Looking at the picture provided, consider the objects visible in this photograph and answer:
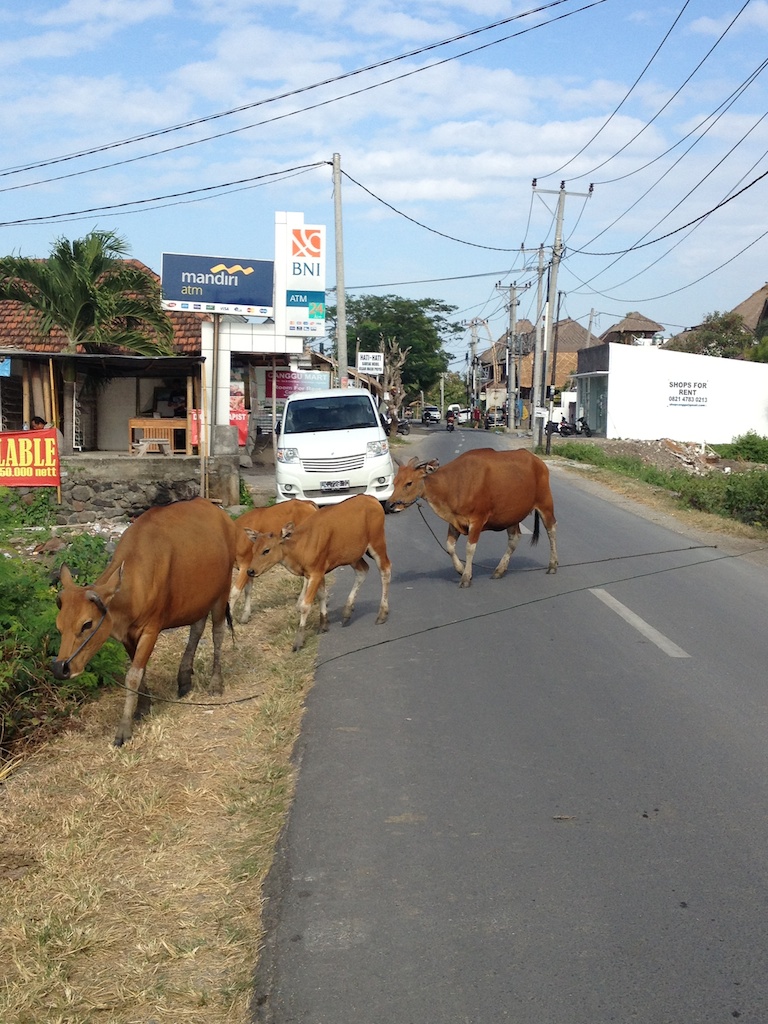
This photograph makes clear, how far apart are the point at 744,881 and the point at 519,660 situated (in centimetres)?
377

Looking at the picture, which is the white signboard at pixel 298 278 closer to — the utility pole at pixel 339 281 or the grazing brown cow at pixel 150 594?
the utility pole at pixel 339 281

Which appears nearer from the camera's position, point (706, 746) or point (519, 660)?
point (706, 746)

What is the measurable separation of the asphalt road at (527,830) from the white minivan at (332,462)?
7029mm

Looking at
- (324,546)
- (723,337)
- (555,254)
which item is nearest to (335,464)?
(324,546)

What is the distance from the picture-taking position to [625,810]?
502cm

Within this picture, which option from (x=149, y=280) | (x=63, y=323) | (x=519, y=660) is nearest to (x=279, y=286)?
(x=149, y=280)

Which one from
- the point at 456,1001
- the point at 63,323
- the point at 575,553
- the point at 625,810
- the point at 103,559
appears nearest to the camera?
the point at 456,1001

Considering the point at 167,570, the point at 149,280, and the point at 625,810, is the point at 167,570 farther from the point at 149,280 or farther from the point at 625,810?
the point at 149,280

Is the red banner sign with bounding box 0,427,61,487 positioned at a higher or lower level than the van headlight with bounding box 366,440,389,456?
lower

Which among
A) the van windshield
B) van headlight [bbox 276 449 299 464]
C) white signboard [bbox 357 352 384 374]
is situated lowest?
van headlight [bbox 276 449 299 464]

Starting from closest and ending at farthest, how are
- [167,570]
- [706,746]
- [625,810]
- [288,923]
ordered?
[288,923] < [625,810] < [706,746] < [167,570]

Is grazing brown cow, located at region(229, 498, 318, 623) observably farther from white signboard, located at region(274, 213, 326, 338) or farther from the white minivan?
white signboard, located at region(274, 213, 326, 338)

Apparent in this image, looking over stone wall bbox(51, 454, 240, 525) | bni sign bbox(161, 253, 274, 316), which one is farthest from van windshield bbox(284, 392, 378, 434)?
bni sign bbox(161, 253, 274, 316)

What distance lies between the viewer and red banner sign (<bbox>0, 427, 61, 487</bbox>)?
60.7 ft
